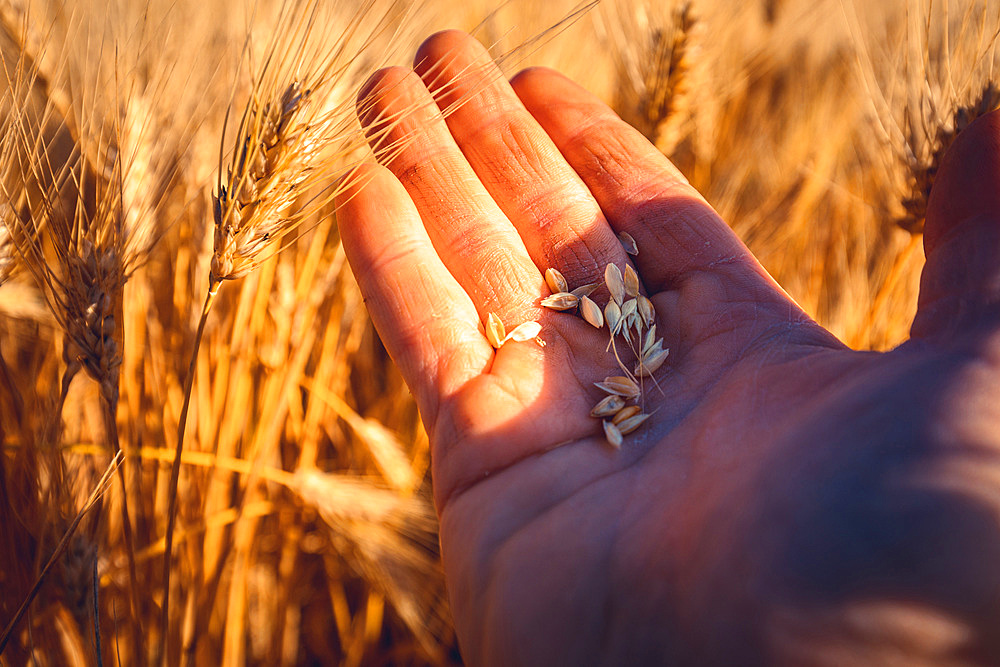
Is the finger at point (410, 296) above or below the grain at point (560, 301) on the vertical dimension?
above

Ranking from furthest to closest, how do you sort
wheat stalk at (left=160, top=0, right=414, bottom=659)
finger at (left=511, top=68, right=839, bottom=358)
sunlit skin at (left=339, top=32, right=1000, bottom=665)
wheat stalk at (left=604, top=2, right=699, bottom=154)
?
wheat stalk at (left=604, top=2, right=699, bottom=154) → finger at (left=511, top=68, right=839, bottom=358) → wheat stalk at (left=160, top=0, right=414, bottom=659) → sunlit skin at (left=339, top=32, right=1000, bottom=665)

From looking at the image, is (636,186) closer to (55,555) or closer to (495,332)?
(495,332)

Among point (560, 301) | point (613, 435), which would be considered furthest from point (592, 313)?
point (613, 435)

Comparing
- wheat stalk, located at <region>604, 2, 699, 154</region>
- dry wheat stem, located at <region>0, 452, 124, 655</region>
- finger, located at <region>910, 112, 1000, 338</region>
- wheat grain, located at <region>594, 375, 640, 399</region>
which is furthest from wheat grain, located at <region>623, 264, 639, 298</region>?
dry wheat stem, located at <region>0, 452, 124, 655</region>

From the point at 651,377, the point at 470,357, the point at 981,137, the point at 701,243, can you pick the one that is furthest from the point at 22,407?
the point at 981,137

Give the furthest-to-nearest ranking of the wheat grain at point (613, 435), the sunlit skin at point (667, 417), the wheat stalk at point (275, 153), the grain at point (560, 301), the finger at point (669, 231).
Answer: the grain at point (560, 301)
the finger at point (669, 231)
the wheat grain at point (613, 435)
the wheat stalk at point (275, 153)
the sunlit skin at point (667, 417)

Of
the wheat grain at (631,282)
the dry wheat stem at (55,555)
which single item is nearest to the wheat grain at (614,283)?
the wheat grain at (631,282)

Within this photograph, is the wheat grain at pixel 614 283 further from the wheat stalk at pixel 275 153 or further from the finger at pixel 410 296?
the wheat stalk at pixel 275 153

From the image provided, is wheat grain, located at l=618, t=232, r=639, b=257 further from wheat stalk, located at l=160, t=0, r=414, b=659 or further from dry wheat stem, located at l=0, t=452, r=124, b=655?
dry wheat stem, located at l=0, t=452, r=124, b=655
